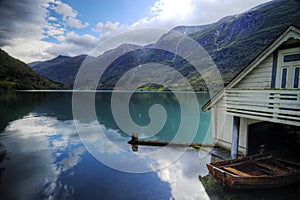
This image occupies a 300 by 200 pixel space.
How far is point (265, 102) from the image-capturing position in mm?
9000

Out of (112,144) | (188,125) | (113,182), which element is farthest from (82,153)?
(188,125)

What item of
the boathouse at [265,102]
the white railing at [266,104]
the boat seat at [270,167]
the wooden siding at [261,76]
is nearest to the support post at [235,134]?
the boathouse at [265,102]

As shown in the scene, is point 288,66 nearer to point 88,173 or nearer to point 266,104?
point 266,104

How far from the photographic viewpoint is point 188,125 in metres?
29.0

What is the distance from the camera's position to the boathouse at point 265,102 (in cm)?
850

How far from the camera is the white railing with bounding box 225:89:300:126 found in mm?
7867

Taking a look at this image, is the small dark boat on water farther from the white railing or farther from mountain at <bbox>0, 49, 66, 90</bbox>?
mountain at <bbox>0, 49, 66, 90</bbox>

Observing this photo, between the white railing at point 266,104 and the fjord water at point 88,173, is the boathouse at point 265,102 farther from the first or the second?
the fjord water at point 88,173

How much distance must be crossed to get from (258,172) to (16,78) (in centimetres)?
18920

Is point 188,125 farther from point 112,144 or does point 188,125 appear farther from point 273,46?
point 273,46

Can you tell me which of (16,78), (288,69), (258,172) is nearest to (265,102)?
(288,69)

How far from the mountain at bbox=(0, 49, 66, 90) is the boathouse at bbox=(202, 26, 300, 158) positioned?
162 metres

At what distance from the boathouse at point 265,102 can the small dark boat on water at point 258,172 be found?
173 cm

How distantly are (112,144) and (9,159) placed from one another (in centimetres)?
811
